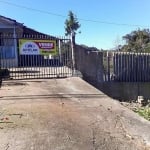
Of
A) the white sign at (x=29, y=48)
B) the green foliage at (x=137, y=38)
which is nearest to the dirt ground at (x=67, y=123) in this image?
the white sign at (x=29, y=48)

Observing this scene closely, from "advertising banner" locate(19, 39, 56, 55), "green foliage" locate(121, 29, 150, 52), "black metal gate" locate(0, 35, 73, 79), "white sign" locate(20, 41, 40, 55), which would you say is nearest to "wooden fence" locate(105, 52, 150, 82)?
"black metal gate" locate(0, 35, 73, 79)

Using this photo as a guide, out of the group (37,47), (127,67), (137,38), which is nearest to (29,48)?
(37,47)

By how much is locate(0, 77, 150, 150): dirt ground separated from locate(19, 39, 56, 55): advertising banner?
534 centimetres

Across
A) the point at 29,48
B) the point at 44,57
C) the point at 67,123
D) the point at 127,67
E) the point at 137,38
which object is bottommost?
the point at 67,123

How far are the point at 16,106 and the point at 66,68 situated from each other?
8967mm

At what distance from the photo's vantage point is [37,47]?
17188 mm

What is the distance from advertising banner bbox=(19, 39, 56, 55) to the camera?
56.0 ft

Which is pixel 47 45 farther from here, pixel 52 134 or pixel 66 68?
pixel 52 134

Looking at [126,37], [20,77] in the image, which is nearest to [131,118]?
[20,77]

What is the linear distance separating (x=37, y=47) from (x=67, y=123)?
9.78 meters

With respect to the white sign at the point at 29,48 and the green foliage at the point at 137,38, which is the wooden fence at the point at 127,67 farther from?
the green foliage at the point at 137,38

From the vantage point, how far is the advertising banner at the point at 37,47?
17.1 meters

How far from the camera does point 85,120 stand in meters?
8.14

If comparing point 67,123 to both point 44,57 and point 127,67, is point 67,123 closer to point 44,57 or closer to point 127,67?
point 44,57
